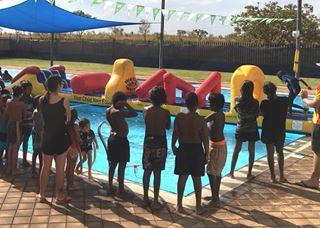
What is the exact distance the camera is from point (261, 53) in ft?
89.8

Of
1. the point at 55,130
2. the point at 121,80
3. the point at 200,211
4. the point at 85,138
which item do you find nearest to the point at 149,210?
the point at 200,211

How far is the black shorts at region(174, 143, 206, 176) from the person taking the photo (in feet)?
15.9

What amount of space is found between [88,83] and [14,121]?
9085mm

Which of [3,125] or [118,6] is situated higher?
[118,6]

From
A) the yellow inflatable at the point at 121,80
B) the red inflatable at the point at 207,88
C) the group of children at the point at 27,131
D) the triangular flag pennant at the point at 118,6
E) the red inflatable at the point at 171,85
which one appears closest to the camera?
the group of children at the point at 27,131

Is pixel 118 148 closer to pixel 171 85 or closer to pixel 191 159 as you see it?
pixel 191 159

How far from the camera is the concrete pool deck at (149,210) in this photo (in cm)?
464

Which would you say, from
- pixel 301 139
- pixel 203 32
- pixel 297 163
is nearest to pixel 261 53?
pixel 203 32

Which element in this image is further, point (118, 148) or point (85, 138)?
point (85, 138)

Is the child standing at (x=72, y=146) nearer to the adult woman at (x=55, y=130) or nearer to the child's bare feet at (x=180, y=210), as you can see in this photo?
the adult woman at (x=55, y=130)

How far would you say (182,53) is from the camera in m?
30.7

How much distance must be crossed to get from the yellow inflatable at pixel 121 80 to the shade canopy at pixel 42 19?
1.39 meters

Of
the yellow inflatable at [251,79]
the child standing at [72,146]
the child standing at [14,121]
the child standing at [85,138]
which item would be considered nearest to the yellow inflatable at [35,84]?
the yellow inflatable at [251,79]

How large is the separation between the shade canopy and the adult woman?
9041 millimetres
